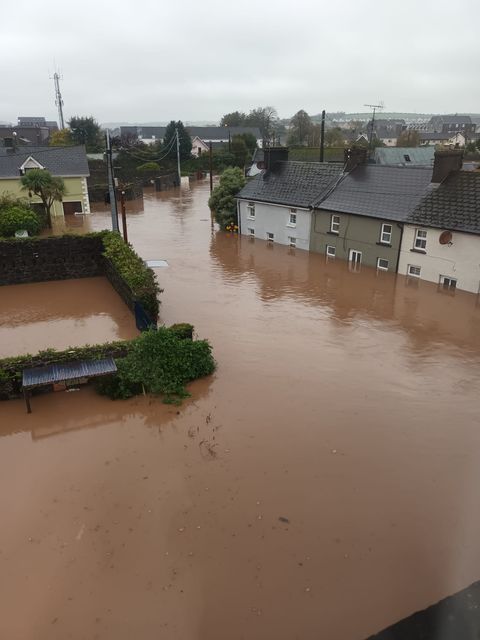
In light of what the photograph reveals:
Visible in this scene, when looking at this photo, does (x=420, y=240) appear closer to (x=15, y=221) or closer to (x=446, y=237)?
(x=446, y=237)

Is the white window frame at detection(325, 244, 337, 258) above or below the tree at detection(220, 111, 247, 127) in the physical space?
below

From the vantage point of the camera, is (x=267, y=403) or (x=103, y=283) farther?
(x=103, y=283)

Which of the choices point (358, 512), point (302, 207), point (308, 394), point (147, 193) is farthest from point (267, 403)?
point (147, 193)

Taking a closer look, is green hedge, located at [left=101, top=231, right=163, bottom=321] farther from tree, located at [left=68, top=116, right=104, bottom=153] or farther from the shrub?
tree, located at [left=68, top=116, right=104, bottom=153]

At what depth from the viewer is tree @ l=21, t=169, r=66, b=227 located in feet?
123

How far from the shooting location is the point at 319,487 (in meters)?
10.9

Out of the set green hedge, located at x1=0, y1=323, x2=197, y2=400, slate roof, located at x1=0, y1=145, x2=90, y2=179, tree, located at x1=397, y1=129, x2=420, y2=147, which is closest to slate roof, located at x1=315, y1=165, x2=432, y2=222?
green hedge, located at x1=0, y1=323, x2=197, y2=400

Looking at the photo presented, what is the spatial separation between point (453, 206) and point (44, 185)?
A: 30.6 metres

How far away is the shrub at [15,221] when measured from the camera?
3291cm

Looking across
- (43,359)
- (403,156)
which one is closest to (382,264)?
(43,359)

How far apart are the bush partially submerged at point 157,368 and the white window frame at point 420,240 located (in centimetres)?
1561

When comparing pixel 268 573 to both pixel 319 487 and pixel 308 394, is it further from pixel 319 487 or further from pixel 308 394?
pixel 308 394

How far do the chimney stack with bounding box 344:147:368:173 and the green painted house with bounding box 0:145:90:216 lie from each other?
88.7 ft

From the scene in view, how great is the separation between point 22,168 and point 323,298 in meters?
35.3
